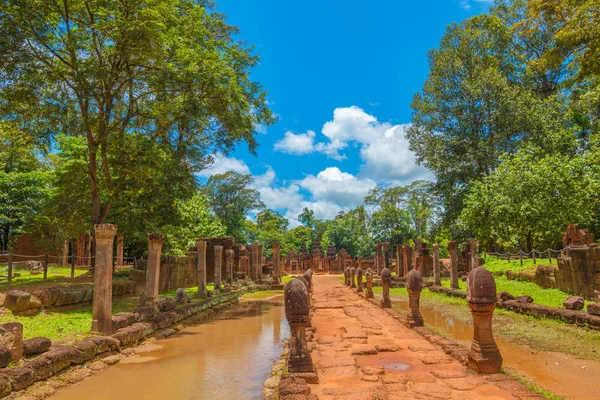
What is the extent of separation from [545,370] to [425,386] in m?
2.58

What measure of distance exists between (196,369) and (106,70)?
34.3 feet

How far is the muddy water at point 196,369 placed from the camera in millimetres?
6203

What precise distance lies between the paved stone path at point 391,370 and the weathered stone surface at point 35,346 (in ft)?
14.9

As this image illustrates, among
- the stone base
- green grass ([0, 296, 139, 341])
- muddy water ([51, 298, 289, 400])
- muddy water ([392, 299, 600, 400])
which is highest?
green grass ([0, 296, 139, 341])

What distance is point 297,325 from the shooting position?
6.41 m

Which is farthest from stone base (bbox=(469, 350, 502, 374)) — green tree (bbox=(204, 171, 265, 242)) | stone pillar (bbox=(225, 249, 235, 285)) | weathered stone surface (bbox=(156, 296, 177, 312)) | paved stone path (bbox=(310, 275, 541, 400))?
green tree (bbox=(204, 171, 265, 242))

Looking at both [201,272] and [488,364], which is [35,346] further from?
[201,272]

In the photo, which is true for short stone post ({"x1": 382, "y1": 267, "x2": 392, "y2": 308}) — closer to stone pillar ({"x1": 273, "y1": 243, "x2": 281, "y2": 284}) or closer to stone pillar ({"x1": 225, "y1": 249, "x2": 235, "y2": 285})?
stone pillar ({"x1": 225, "y1": 249, "x2": 235, "y2": 285})

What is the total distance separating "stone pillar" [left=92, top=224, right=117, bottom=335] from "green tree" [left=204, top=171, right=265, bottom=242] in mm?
42383

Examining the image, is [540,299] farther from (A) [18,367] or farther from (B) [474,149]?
(B) [474,149]

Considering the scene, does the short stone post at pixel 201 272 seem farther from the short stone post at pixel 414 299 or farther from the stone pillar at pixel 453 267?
the stone pillar at pixel 453 267

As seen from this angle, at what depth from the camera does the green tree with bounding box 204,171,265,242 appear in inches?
2063

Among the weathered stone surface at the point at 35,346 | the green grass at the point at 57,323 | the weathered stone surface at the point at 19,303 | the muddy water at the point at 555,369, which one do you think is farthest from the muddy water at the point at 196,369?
the muddy water at the point at 555,369

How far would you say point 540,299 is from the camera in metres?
14.0
